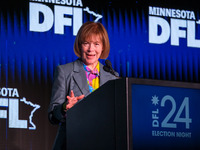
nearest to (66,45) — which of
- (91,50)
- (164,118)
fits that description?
(91,50)

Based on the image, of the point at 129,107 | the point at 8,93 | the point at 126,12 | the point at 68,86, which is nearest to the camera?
the point at 129,107

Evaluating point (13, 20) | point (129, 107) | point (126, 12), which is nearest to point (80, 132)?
point (129, 107)

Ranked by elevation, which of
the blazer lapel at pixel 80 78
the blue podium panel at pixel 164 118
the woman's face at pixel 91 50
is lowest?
the blue podium panel at pixel 164 118

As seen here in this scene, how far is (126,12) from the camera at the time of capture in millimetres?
4312

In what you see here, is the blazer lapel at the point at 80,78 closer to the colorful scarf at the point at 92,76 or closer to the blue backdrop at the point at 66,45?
the colorful scarf at the point at 92,76

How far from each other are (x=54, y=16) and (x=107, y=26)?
51 centimetres

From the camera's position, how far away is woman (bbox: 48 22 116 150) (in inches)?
79.8

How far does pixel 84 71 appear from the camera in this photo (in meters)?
2.14

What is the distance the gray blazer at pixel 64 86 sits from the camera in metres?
1.89

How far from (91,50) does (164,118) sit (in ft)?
3.26

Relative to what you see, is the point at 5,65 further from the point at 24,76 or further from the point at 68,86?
the point at 68,86

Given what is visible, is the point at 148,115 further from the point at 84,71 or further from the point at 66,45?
the point at 66,45

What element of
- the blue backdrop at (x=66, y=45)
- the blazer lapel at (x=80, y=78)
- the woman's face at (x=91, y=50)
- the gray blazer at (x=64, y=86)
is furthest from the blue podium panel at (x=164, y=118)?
the blue backdrop at (x=66, y=45)

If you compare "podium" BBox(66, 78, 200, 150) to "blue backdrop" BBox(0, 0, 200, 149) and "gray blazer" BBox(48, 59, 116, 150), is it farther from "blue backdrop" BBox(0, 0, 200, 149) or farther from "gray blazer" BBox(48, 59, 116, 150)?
"blue backdrop" BBox(0, 0, 200, 149)
